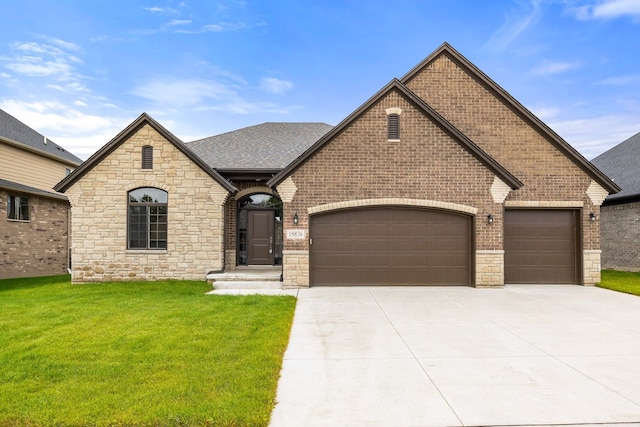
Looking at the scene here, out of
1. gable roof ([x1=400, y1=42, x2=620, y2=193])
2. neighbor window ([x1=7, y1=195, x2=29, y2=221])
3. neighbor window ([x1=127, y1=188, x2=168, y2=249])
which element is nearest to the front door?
neighbor window ([x1=127, y1=188, x2=168, y2=249])

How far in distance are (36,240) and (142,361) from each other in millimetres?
17862

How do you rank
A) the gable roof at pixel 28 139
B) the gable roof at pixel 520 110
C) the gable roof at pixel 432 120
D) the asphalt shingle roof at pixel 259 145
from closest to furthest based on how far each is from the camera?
1. the gable roof at pixel 432 120
2. the gable roof at pixel 520 110
3. the asphalt shingle roof at pixel 259 145
4. the gable roof at pixel 28 139

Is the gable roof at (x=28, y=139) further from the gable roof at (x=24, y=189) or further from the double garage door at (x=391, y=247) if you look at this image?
the double garage door at (x=391, y=247)

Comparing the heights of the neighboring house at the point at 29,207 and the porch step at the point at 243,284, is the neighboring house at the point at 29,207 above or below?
above

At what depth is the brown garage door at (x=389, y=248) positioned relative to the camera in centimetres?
1249

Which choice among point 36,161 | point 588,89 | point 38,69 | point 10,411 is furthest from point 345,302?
point 588,89

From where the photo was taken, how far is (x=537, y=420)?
3695 mm

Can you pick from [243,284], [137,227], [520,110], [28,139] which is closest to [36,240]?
[28,139]

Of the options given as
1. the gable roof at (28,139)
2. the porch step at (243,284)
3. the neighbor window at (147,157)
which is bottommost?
the porch step at (243,284)

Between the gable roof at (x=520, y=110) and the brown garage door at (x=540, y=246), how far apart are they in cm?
144

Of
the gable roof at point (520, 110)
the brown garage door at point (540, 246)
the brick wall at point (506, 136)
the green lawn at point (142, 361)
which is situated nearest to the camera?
the green lawn at point (142, 361)

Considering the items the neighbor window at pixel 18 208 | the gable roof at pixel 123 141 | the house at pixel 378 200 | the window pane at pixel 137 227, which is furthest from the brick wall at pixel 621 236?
the neighbor window at pixel 18 208

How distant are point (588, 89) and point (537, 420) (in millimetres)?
28976

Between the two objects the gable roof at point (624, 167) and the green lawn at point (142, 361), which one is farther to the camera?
the gable roof at point (624, 167)
